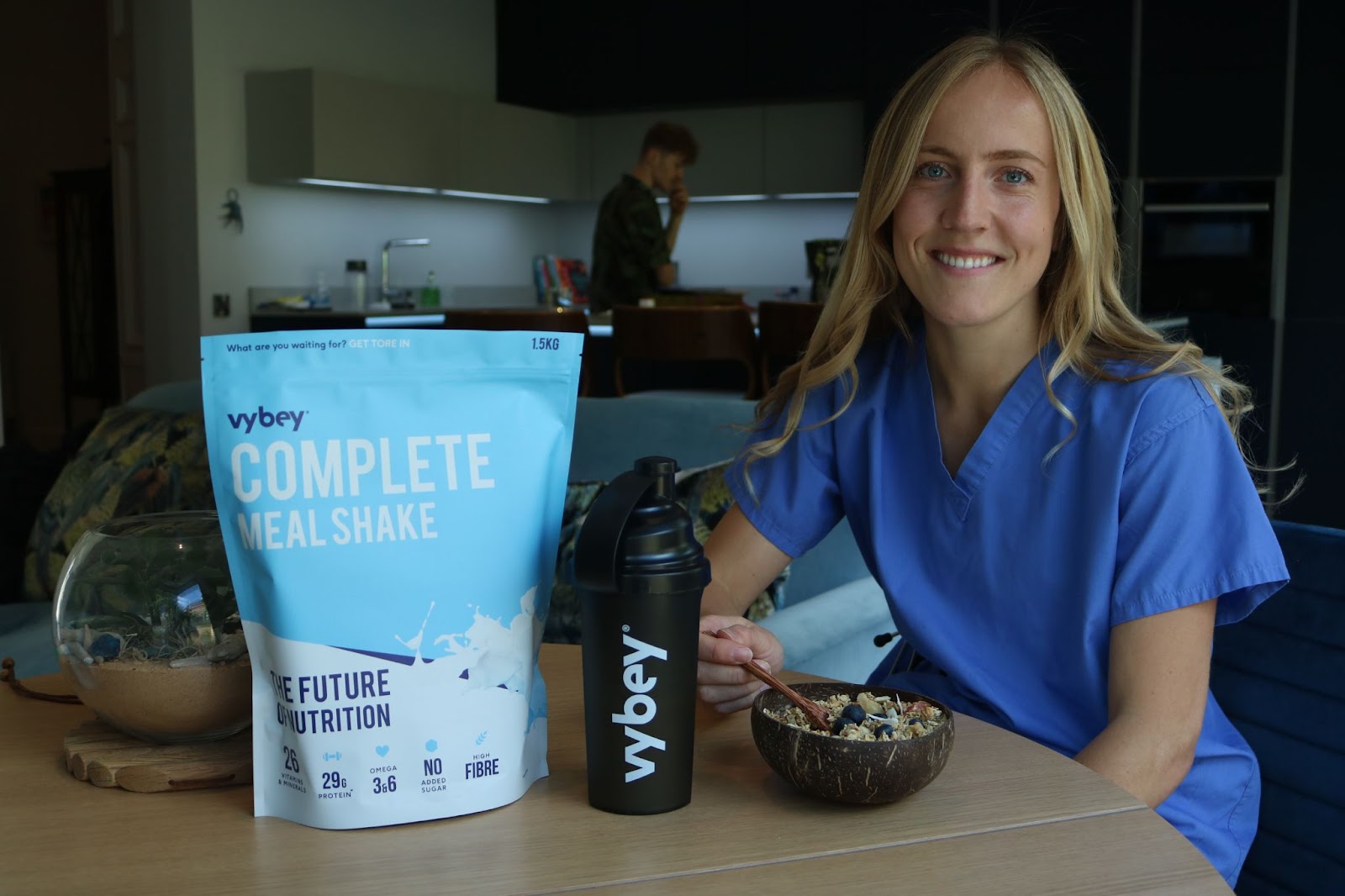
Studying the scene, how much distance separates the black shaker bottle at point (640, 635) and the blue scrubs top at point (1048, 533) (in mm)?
496

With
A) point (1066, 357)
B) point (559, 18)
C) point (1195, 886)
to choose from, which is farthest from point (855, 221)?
point (559, 18)

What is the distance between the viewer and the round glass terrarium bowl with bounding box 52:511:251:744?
0.79 metres

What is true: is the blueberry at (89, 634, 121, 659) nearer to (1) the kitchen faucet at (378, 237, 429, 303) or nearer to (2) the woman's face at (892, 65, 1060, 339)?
(2) the woman's face at (892, 65, 1060, 339)

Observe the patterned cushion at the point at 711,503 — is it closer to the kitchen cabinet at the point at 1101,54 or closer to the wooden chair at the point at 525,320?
the wooden chair at the point at 525,320

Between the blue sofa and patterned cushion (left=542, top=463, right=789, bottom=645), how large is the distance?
0.05 m

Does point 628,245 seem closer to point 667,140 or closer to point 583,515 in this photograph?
point 667,140

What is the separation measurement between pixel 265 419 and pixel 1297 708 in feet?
3.06

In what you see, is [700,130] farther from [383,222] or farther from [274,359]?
[274,359]

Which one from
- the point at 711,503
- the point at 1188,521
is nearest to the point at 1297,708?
the point at 1188,521

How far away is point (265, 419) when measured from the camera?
0.69m

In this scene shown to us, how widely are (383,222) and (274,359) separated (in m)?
6.13

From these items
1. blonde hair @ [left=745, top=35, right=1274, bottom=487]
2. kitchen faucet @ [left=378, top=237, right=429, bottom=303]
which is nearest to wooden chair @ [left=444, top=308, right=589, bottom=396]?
blonde hair @ [left=745, top=35, right=1274, bottom=487]

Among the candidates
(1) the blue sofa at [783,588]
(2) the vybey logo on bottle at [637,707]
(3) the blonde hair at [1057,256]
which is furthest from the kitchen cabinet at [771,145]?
(2) the vybey logo on bottle at [637,707]

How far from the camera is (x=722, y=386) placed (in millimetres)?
4035
